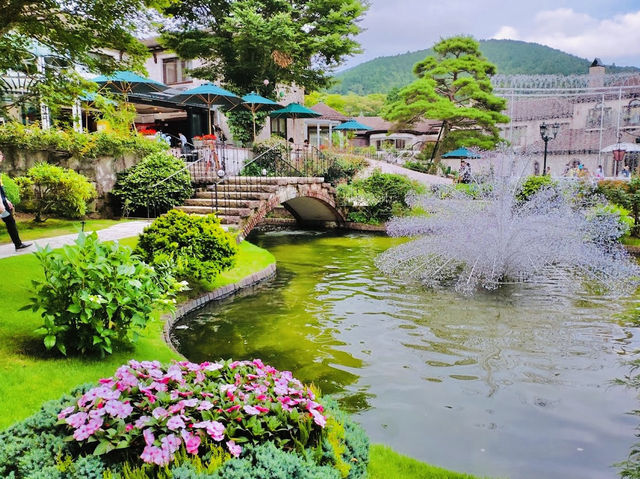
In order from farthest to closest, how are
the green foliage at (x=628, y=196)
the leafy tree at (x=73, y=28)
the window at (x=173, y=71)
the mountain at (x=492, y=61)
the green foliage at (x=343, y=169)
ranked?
the mountain at (x=492, y=61)
the window at (x=173, y=71)
the green foliage at (x=343, y=169)
the green foliage at (x=628, y=196)
the leafy tree at (x=73, y=28)

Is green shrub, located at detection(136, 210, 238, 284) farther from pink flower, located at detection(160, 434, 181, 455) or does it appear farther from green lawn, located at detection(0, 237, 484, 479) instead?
pink flower, located at detection(160, 434, 181, 455)

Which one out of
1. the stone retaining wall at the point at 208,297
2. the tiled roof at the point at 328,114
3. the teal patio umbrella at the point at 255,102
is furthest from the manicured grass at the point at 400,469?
the tiled roof at the point at 328,114

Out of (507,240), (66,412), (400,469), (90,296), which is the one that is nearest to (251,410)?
(66,412)

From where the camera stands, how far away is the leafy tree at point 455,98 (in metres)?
29.4

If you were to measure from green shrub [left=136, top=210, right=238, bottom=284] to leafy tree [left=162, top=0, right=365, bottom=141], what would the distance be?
1555 cm

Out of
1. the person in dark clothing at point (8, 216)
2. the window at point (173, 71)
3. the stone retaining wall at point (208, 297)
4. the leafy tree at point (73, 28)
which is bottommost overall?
the stone retaining wall at point (208, 297)

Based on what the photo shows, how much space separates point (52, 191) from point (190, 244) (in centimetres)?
552

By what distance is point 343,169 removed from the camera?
21.9 m

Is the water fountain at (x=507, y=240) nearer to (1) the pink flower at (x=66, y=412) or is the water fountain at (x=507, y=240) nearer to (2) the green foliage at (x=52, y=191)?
(2) the green foliage at (x=52, y=191)

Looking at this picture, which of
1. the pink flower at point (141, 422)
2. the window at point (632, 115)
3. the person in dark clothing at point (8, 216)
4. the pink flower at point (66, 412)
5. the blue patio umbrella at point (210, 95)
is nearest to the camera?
the pink flower at point (141, 422)

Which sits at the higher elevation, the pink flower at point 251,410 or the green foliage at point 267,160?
the green foliage at point 267,160

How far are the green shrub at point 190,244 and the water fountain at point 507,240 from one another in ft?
13.6

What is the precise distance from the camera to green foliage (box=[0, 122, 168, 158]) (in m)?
12.5

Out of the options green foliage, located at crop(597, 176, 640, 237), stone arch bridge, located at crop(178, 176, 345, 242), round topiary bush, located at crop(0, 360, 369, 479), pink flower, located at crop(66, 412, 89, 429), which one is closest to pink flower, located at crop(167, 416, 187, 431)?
round topiary bush, located at crop(0, 360, 369, 479)
